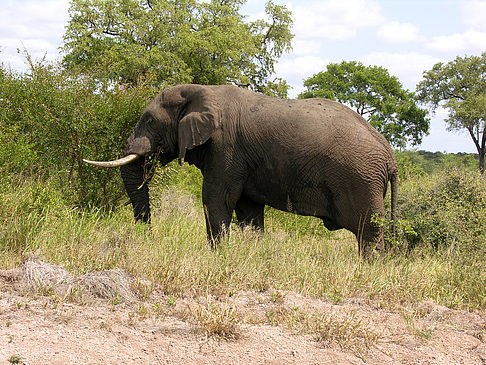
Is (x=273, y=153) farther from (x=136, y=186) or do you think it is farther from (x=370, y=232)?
(x=136, y=186)

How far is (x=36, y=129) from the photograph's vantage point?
28.0 feet

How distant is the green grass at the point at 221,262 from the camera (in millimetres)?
5410

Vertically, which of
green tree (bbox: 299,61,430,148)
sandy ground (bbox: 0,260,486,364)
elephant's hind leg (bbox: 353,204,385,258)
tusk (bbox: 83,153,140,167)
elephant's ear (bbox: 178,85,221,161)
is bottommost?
sandy ground (bbox: 0,260,486,364)

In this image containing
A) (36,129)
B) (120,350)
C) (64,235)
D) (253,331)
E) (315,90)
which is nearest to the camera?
(120,350)

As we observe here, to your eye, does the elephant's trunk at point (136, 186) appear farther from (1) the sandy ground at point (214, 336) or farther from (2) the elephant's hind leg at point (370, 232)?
(2) the elephant's hind leg at point (370, 232)

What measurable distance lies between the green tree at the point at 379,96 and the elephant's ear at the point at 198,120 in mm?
33133

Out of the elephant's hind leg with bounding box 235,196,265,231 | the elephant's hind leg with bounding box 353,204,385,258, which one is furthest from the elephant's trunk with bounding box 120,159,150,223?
the elephant's hind leg with bounding box 353,204,385,258

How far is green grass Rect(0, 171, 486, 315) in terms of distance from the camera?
541 centimetres

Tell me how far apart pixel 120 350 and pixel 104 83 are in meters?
6.11

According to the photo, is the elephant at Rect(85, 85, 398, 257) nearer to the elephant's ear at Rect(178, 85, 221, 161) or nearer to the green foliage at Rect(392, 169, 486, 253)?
the elephant's ear at Rect(178, 85, 221, 161)

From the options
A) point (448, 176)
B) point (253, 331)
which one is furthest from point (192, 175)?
point (253, 331)

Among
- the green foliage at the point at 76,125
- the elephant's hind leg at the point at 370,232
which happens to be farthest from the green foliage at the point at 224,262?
the green foliage at the point at 76,125

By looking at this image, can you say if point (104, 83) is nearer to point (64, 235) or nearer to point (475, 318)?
point (64, 235)

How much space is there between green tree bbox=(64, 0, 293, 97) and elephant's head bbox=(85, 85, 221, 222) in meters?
20.4
